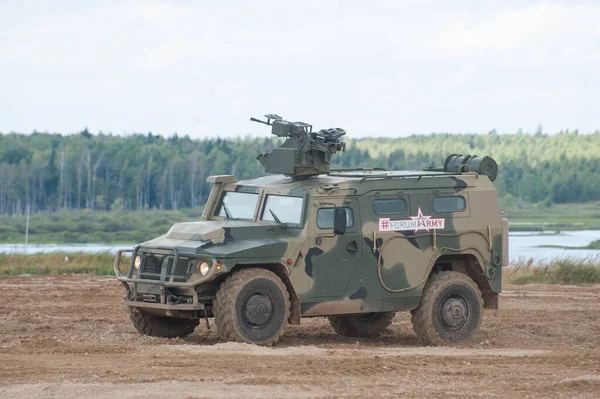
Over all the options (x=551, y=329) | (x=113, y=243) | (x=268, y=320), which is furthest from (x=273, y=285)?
(x=113, y=243)

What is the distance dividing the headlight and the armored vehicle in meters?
0.01

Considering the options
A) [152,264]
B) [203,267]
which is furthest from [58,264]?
[203,267]

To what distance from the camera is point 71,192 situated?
8094 cm

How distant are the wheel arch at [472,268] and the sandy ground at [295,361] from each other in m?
0.57

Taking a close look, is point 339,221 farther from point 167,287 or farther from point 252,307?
point 167,287

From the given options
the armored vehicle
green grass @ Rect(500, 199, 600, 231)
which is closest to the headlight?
the armored vehicle

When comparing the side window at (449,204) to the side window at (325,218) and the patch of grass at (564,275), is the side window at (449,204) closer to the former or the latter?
the side window at (325,218)

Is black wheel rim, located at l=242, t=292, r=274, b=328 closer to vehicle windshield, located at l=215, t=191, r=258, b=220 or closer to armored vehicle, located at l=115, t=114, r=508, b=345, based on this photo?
armored vehicle, located at l=115, t=114, r=508, b=345

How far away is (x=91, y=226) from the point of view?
6894 cm

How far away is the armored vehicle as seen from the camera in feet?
49.1

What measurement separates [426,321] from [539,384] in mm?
3685

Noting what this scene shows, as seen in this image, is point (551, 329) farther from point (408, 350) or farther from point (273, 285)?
point (273, 285)

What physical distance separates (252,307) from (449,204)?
3295 mm

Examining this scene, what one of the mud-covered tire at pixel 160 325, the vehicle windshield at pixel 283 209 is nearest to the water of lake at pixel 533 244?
the mud-covered tire at pixel 160 325
